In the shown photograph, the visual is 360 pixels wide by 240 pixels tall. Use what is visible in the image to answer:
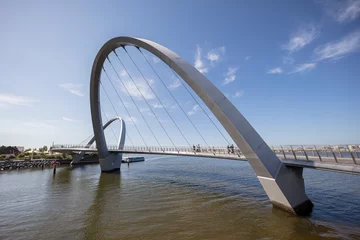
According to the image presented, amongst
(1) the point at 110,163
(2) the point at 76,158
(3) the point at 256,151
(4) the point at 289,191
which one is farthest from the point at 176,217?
(2) the point at 76,158

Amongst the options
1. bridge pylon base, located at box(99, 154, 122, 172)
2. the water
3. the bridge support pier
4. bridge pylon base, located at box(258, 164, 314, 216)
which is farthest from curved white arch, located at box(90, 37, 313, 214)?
the bridge support pier

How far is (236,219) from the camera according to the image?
845cm

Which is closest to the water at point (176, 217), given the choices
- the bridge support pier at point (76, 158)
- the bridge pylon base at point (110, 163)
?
the bridge pylon base at point (110, 163)

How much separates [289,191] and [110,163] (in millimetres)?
28490

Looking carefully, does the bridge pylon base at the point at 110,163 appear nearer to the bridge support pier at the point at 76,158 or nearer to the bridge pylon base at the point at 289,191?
the bridge support pier at the point at 76,158

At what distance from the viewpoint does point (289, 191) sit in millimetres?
9188

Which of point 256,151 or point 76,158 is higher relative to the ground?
point 256,151

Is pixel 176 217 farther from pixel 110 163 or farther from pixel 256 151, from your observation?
pixel 110 163

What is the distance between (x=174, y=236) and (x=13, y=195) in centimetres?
1602

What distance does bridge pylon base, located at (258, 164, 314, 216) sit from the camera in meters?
9.02

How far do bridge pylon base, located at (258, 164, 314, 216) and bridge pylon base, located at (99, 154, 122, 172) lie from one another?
27095mm

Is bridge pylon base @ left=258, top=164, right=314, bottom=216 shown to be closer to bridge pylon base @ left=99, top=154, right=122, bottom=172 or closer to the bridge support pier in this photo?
bridge pylon base @ left=99, top=154, right=122, bottom=172

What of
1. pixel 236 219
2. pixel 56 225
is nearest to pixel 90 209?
pixel 56 225

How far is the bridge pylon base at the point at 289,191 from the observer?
9.02 m
